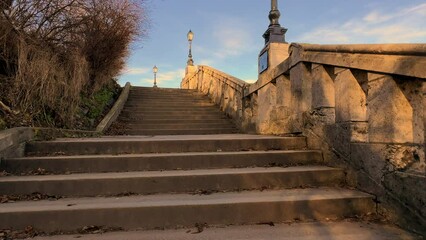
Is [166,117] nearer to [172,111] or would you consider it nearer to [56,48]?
[172,111]

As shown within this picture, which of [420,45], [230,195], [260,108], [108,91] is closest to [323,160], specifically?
[230,195]

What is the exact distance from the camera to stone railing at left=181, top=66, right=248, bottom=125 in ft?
29.3

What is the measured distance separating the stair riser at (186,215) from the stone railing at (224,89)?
5.26 meters

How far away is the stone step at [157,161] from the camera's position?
3.81 meters

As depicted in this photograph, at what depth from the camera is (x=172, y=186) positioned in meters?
3.47

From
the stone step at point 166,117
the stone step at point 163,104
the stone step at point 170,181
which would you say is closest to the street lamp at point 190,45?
the stone step at point 163,104

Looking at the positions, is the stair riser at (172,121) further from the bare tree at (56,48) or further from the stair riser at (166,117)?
the bare tree at (56,48)

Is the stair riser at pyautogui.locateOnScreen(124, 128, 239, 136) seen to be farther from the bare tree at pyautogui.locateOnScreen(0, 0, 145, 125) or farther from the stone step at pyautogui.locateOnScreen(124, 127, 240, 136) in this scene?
the bare tree at pyautogui.locateOnScreen(0, 0, 145, 125)

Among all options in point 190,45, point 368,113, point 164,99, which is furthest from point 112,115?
point 190,45

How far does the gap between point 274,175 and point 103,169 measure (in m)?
1.93

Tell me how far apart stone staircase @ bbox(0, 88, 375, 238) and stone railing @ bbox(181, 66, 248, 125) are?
13.7 ft

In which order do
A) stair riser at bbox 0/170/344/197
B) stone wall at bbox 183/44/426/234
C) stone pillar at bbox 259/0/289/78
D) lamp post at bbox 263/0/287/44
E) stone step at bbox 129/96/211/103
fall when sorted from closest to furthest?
stone wall at bbox 183/44/426/234 → stair riser at bbox 0/170/344/197 → stone pillar at bbox 259/0/289/78 → lamp post at bbox 263/0/287/44 → stone step at bbox 129/96/211/103

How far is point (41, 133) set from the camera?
4824 millimetres

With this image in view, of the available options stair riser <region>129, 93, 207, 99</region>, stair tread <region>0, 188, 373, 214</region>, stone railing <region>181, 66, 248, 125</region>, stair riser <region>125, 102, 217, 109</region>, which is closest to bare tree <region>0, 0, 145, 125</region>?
stair riser <region>125, 102, 217, 109</region>
